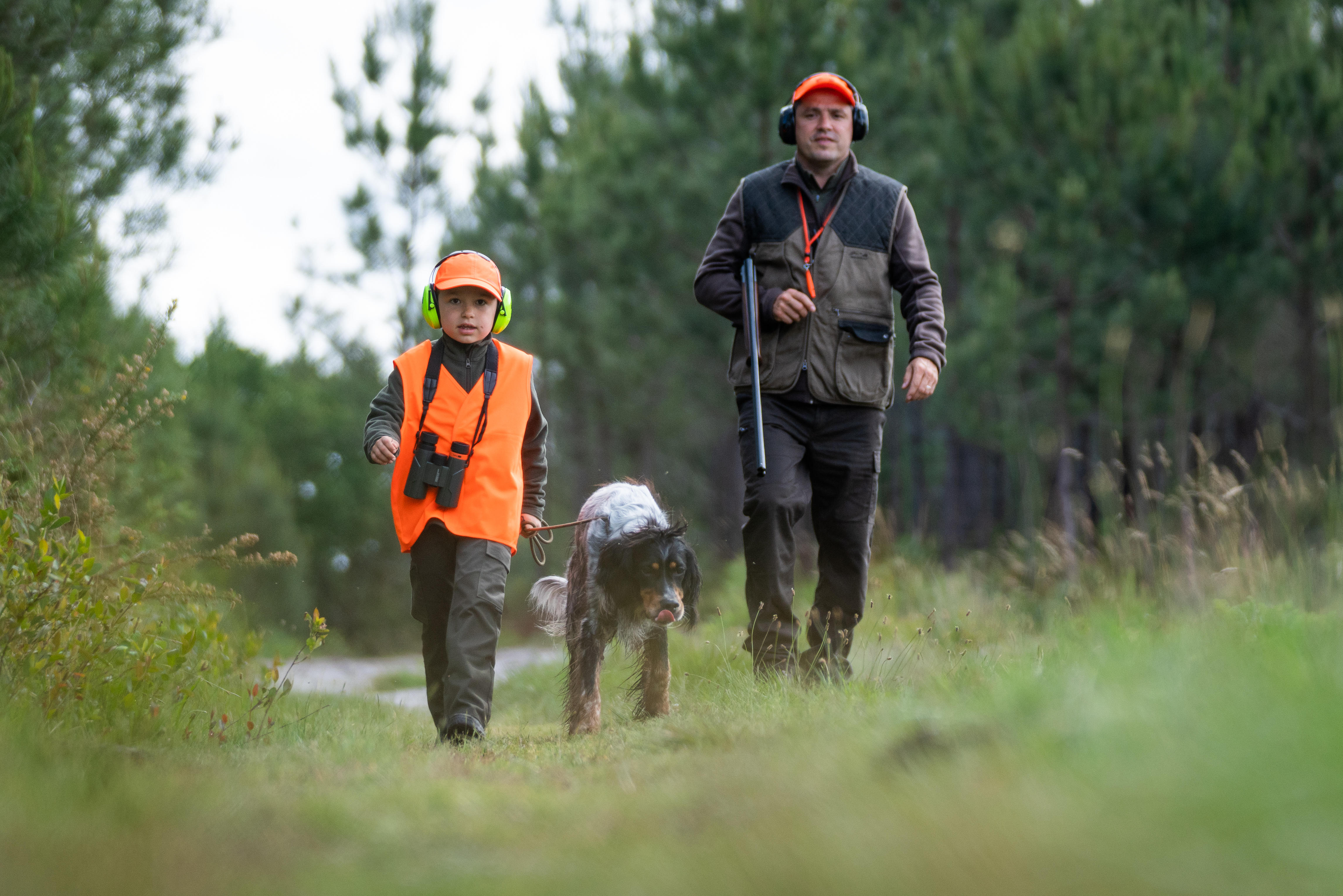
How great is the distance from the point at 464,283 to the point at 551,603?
1758 millimetres

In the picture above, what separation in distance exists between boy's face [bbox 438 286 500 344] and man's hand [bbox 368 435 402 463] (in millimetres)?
562

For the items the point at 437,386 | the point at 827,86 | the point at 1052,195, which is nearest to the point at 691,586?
the point at 437,386

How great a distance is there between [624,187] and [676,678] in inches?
473

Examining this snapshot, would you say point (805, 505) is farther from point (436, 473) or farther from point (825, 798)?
point (825, 798)

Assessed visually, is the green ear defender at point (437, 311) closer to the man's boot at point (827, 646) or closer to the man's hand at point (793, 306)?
the man's hand at point (793, 306)

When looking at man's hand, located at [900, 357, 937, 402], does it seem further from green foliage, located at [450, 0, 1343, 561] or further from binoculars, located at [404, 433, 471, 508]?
green foliage, located at [450, 0, 1343, 561]

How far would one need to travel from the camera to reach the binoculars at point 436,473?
→ 4520mm

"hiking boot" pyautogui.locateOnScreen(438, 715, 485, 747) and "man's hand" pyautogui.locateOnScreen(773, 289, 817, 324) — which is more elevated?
"man's hand" pyautogui.locateOnScreen(773, 289, 817, 324)

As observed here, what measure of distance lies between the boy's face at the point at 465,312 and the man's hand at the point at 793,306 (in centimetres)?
117

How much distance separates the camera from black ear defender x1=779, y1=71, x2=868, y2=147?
17.0 feet

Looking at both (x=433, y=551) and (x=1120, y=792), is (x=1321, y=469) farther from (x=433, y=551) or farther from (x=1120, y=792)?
(x=1120, y=792)

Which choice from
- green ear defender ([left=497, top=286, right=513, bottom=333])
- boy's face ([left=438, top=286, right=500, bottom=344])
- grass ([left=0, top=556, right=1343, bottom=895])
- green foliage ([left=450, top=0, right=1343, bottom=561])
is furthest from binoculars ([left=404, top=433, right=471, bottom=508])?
green foliage ([left=450, top=0, right=1343, bottom=561])

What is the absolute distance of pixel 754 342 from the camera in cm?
495

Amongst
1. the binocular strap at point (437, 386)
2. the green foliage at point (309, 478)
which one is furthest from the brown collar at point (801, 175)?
the green foliage at point (309, 478)
